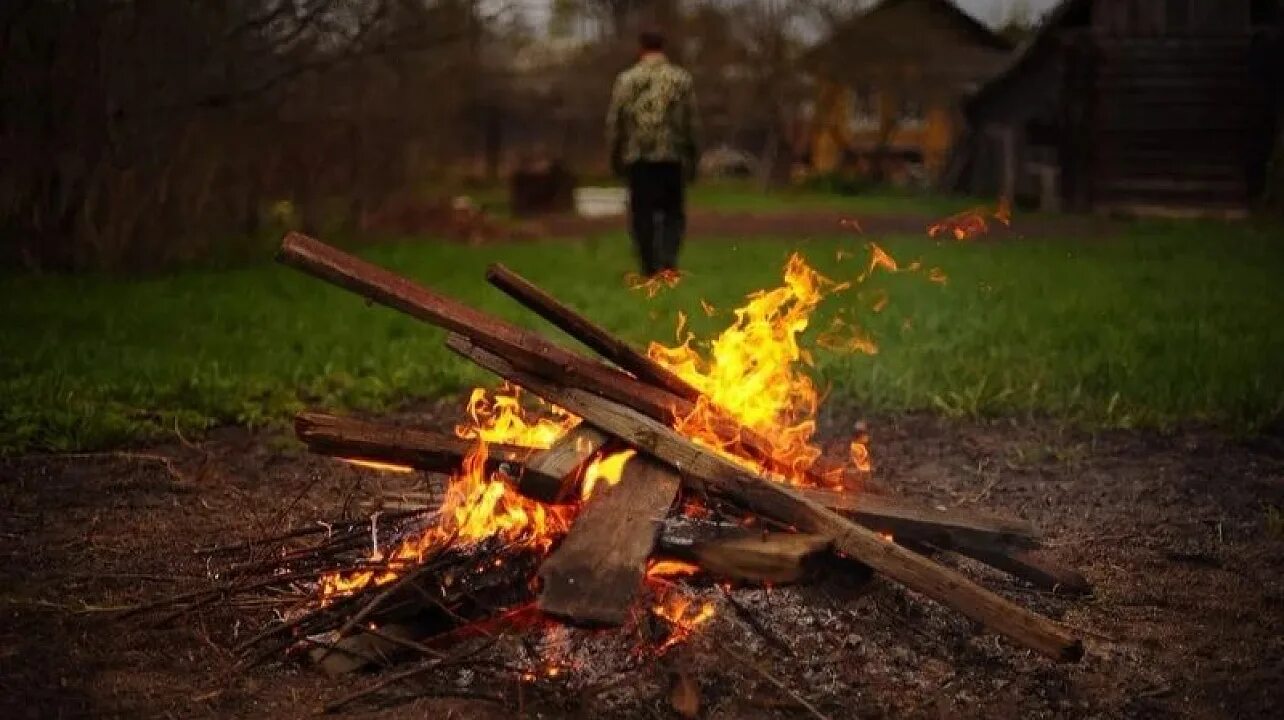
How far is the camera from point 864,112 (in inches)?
1954

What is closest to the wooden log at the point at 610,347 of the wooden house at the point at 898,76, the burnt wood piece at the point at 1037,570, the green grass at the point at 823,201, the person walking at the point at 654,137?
the burnt wood piece at the point at 1037,570

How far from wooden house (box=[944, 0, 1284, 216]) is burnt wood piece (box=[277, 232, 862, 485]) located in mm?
21503

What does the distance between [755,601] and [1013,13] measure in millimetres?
43704

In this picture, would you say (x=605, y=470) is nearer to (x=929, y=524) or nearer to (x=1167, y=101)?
(x=929, y=524)

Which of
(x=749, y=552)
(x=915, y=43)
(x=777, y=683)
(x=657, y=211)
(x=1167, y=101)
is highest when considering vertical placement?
(x=915, y=43)

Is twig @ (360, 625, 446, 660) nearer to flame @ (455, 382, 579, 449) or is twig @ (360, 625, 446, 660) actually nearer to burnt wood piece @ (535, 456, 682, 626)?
Answer: burnt wood piece @ (535, 456, 682, 626)

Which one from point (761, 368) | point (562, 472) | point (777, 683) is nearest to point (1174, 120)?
point (761, 368)

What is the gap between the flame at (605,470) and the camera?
3955mm

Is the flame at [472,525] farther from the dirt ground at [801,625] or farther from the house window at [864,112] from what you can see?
the house window at [864,112]

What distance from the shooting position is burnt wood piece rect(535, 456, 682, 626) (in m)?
3.29

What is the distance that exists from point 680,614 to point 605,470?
0.48m

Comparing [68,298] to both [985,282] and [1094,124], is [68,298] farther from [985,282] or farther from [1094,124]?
[1094,124]

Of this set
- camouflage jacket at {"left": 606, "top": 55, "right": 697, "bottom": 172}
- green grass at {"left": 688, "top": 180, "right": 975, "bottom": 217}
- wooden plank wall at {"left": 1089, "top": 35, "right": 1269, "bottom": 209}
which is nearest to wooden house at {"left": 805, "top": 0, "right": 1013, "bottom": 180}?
green grass at {"left": 688, "top": 180, "right": 975, "bottom": 217}

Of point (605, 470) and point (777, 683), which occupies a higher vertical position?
point (605, 470)
